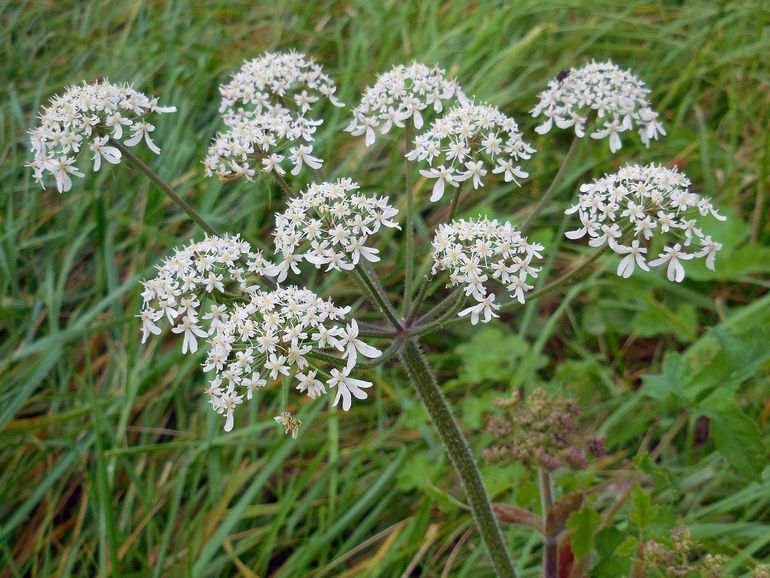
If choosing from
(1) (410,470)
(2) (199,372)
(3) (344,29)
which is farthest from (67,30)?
(1) (410,470)

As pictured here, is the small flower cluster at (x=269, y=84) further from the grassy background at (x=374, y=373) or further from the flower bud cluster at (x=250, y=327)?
the flower bud cluster at (x=250, y=327)

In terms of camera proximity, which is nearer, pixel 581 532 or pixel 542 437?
pixel 581 532

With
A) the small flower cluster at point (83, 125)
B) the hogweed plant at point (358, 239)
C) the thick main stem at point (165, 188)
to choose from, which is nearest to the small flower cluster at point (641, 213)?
the hogweed plant at point (358, 239)

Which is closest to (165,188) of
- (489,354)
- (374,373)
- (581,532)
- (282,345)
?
(282,345)

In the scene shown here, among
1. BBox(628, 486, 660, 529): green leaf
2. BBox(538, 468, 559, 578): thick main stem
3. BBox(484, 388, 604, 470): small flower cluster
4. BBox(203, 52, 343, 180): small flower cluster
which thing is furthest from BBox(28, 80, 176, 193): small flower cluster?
BBox(628, 486, 660, 529): green leaf

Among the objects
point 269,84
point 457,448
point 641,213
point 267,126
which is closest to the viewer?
point 641,213

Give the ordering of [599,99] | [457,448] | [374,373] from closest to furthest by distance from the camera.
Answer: [457,448], [599,99], [374,373]

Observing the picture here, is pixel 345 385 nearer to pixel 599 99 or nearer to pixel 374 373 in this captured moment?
pixel 599 99

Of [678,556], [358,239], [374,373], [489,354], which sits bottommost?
[678,556]

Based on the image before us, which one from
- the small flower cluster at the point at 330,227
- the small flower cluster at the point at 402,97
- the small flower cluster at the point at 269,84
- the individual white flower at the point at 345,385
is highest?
the small flower cluster at the point at 269,84
